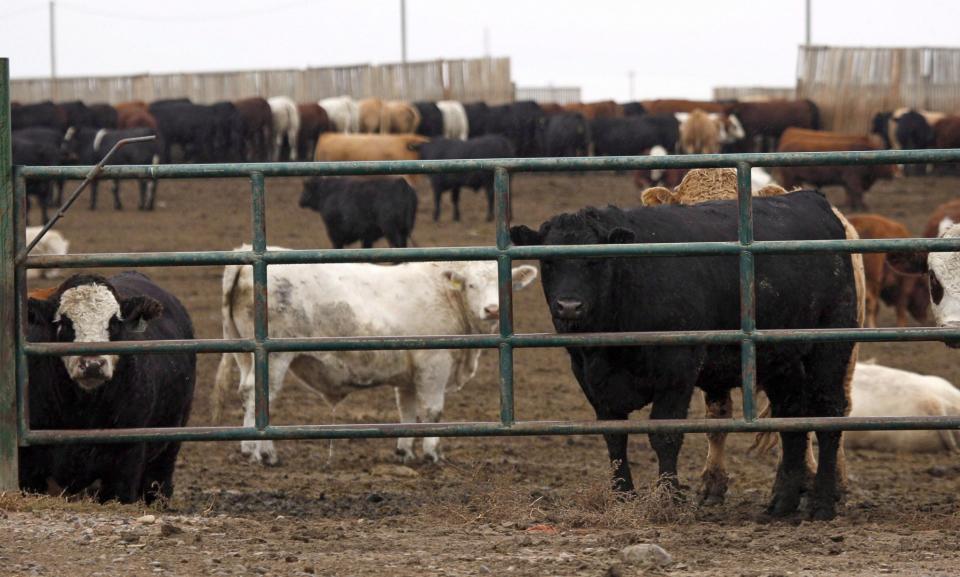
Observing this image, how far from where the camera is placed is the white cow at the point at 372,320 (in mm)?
10023

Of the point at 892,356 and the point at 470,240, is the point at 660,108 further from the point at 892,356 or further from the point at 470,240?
the point at 892,356

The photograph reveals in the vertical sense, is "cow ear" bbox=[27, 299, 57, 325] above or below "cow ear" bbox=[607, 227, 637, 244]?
below

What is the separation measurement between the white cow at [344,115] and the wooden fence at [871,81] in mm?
11139

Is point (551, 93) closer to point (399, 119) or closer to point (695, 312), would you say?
point (399, 119)

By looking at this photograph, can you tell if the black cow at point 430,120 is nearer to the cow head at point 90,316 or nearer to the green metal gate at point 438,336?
the cow head at point 90,316

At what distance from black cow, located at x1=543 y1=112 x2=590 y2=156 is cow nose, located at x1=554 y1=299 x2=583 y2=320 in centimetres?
2584

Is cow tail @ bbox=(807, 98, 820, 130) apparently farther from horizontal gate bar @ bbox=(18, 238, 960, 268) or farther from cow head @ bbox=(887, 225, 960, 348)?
horizontal gate bar @ bbox=(18, 238, 960, 268)

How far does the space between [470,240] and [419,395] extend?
34.2 ft

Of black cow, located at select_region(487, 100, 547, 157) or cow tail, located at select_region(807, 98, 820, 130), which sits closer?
black cow, located at select_region(487, 100, 547, 157)

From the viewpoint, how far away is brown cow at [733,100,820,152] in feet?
112

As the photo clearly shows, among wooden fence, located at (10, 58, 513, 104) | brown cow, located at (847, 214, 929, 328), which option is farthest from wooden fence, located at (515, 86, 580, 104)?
brown cow, located at (847, 214, 929, 328)

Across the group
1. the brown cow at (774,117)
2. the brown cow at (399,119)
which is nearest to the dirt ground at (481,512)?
the brown cow at (399,119)

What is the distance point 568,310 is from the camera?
5.82 meters

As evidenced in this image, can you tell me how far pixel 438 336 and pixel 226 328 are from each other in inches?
189
